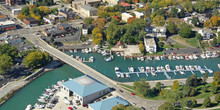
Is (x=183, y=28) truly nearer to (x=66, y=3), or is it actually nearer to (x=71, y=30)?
(x=71, y=30)

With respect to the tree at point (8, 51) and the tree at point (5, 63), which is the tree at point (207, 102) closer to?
the tree at point (5, 63)

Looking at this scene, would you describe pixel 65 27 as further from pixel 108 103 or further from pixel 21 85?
pixel 108 103

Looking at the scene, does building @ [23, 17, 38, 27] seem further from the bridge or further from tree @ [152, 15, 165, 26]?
tree @ [152, 15, 165, 26]

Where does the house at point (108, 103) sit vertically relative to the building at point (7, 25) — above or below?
below

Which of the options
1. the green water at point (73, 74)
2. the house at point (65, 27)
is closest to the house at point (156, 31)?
the green water at point (73, 74)

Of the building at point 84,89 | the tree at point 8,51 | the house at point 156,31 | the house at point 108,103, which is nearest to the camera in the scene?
the house at point 108,103

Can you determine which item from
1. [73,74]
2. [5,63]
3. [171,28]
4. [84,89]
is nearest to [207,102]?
[84,89]
